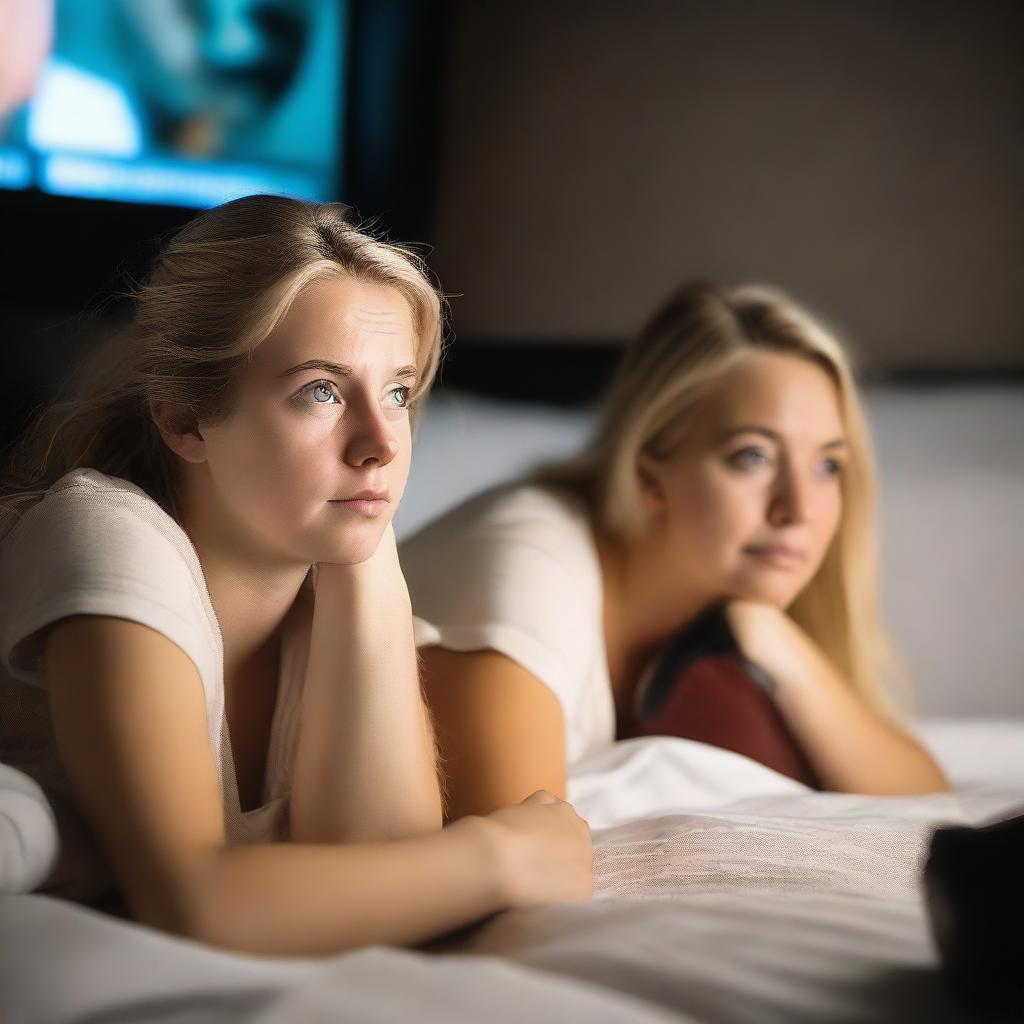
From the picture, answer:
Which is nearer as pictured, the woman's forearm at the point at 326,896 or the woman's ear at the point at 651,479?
the woman's forearm at the point at 326,896

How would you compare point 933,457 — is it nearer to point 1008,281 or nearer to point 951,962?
point 1008,281

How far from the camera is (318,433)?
29.7 inches

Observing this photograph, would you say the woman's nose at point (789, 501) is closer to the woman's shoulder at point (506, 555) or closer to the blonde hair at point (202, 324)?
the woman's shoulder at point (506, 555)

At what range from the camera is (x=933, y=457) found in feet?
5.74

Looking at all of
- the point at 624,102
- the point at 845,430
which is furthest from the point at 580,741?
the point at 624,102

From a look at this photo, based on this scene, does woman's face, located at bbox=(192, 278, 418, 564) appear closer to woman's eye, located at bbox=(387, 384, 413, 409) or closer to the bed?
woman's eye, located at bbox=(387, 384, 413, 409)

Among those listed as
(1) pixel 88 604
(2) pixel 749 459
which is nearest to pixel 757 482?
(2) pixel 749 459

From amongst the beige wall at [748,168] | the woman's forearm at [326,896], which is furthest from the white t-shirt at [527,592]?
the beige wall at [748,168]

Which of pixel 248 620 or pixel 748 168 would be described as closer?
pixel 248 620

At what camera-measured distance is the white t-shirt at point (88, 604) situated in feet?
2.28

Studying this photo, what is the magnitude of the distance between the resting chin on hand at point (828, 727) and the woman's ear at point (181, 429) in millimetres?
692

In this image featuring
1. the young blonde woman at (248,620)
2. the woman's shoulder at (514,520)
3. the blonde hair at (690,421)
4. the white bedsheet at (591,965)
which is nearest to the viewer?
the white bedsheet at (591,965)

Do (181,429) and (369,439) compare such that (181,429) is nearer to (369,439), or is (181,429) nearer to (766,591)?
(369,439)

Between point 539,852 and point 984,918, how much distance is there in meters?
0.27
